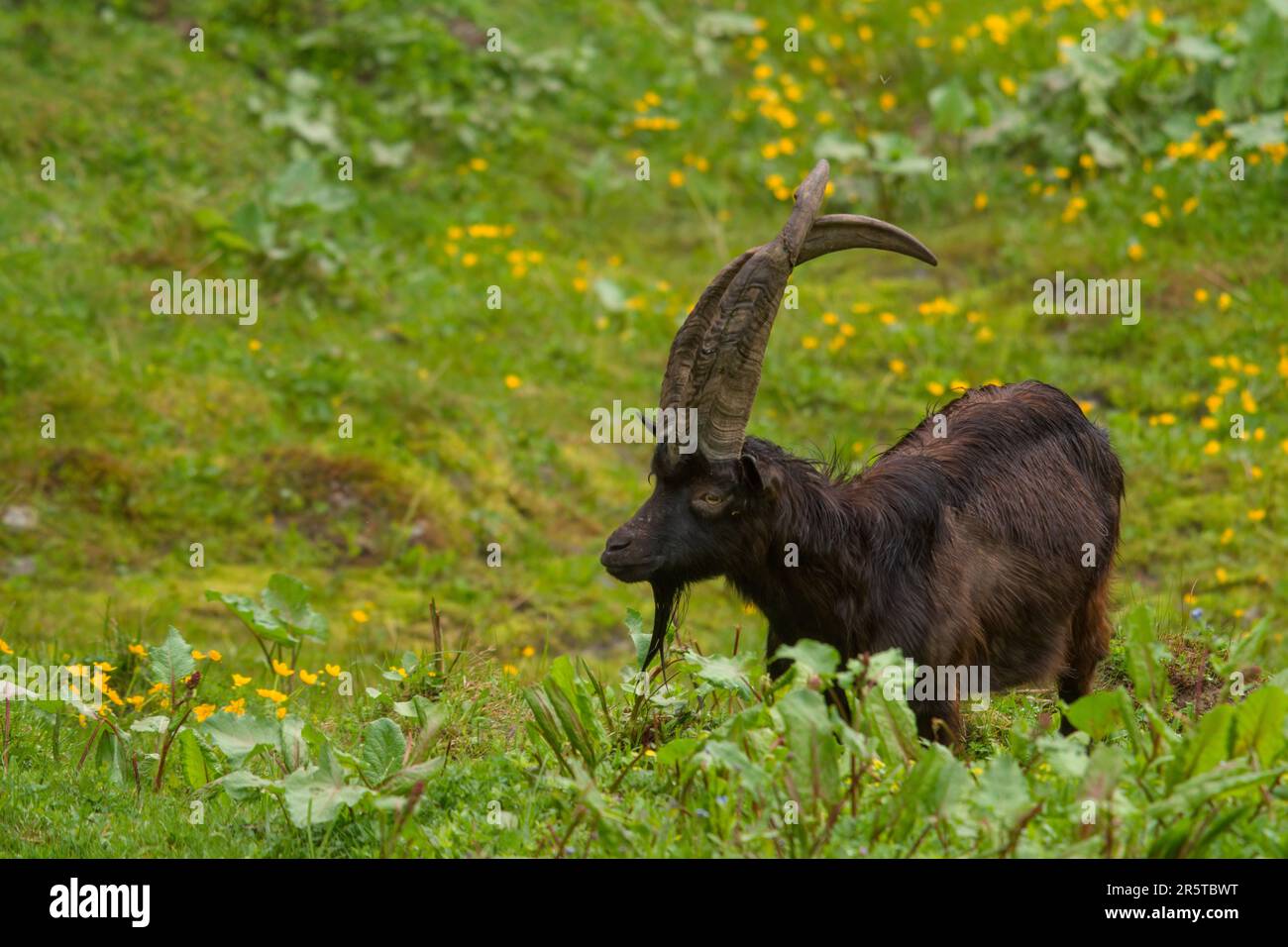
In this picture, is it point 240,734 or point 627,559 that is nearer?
point 240,734

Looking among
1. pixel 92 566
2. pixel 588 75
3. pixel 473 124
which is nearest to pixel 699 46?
pixel 588 75

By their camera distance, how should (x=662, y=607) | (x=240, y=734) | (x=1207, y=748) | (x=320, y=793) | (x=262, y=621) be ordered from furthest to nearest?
(x=262, y=621)
(x=662, y=607)
(x=240, y=734)
(x=320, y=793)
(x=1207, y=748)

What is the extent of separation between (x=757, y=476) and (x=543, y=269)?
286 inches

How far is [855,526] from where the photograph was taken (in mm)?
6223

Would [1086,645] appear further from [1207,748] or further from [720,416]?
[1207,748]

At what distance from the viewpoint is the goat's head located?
5879 mm

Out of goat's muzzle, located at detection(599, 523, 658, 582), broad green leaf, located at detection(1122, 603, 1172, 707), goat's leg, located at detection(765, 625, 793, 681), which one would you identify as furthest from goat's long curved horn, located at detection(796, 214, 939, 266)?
broad green leaf, located at detection(1122, 603, 1172, 707)

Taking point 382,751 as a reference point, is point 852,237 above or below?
above

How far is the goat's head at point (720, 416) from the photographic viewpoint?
5879mm

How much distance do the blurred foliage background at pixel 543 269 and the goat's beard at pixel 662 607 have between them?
90.1 inches

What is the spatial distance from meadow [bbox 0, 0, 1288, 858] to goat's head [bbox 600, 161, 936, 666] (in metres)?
0.35

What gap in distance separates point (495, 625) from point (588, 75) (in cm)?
745

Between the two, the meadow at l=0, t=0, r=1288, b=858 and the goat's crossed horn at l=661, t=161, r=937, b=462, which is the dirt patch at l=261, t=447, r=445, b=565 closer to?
the meadow at l=0, t=0, r=1288, b=858

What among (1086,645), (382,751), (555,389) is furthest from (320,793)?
(555,389)
